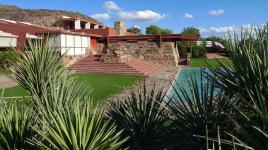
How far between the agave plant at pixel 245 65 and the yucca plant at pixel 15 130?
2.29 metres

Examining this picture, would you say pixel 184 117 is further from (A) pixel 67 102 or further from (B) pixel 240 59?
(A) pixel 67 102

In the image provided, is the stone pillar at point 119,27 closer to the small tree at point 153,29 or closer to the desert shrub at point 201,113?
the small tree at point 153,29

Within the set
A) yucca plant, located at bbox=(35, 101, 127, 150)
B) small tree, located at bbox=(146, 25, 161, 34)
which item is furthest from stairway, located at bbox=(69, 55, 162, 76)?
small tree, located at bbox=(146, 25, 161, 34)

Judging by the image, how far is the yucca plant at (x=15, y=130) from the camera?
4.14 meters

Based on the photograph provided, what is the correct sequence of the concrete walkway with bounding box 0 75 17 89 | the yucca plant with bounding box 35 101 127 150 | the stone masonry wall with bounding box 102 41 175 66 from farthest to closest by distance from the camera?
the stone masonry wall with bounding box 102 41 175 66, the concrete walkway with bounding box 0 75 17 89, the yucca plant with bounding box 35 101 127 150

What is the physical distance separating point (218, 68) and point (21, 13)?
63.9 metres

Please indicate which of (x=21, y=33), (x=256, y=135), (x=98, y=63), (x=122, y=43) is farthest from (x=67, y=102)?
(x=122, y=43)

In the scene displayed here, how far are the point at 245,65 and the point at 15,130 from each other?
2774mm

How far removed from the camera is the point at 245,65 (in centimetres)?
413

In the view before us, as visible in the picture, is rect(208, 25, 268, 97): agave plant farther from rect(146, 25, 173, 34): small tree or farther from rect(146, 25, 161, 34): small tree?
rect(146, 25, 161, 34): small tree

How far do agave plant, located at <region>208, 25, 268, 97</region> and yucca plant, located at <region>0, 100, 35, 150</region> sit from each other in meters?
2.29

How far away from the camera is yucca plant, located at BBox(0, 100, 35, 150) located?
414cm

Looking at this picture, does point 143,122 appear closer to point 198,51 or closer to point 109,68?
point 109,68

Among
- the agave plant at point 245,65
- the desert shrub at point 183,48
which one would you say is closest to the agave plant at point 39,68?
the agave plant at point 245,65
